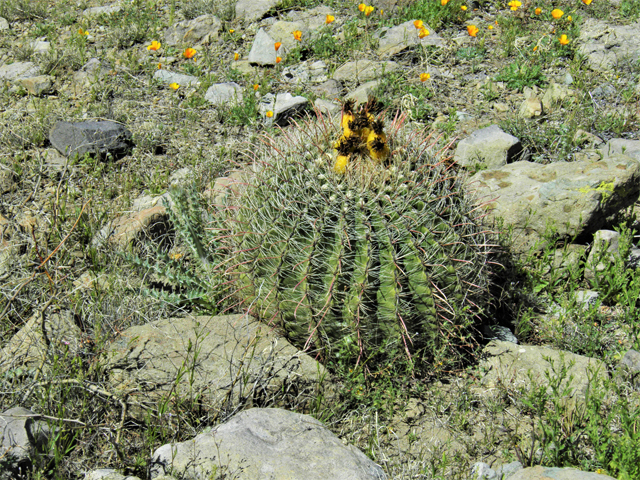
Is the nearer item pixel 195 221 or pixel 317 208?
pixel 317 208

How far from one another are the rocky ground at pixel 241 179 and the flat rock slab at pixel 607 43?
35 millimetres

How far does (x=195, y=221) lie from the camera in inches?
161

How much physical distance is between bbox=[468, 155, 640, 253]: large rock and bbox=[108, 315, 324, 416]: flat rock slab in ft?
6.42

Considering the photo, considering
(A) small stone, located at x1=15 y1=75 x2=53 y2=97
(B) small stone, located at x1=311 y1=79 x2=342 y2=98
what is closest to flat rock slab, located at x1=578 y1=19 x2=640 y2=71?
(B) small stone, located at x1=311 y1=79 x2=342 y2=98

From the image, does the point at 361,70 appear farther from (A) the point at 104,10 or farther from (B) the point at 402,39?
(A) the point at 104,10

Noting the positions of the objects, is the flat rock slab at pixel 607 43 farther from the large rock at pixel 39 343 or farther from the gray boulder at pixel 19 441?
the gray boulder at pixel 19 441

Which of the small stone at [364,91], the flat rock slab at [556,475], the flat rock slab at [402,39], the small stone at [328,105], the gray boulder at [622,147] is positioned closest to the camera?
the flat rock slab at [556,475]

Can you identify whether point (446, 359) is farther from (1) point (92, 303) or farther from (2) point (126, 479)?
(1) point (92, 303)

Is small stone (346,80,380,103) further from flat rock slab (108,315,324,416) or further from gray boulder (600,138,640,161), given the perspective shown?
flat rock slab (108,315,324,416)

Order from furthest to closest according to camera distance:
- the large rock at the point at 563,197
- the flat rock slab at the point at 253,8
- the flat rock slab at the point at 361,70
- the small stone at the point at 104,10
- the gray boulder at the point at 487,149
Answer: the small stone at the point at 104,10
the flat rock slab at the point at 253,8
the flat rock slab at the point at 361,70
the gray boulder at the point at 487,149
the large rock at the point at 563,197

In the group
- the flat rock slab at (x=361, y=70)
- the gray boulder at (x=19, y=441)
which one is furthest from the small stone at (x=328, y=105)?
the gray boulder at (x=19, y=441)

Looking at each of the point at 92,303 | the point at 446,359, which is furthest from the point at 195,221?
the point at 446,359

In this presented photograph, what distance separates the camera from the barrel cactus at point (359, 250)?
9.36 feet

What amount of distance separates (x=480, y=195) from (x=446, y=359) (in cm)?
168
